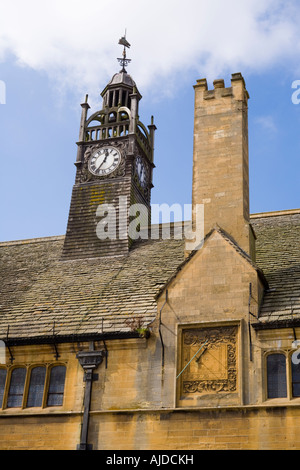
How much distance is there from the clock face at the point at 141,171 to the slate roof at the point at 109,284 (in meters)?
4.37

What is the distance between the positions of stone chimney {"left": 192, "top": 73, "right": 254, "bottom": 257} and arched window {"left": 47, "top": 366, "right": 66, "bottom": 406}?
21.2 feet

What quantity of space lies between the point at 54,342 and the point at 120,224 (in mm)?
A: 8986

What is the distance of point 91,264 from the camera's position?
2703 centimetres

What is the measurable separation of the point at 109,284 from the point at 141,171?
30.5 feet

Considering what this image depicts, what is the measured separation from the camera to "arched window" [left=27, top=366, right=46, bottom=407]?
20219mm

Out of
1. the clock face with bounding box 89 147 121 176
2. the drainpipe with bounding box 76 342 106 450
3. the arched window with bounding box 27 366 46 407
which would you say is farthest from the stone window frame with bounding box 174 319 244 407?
the clock face with bounding box 89 147 121 176

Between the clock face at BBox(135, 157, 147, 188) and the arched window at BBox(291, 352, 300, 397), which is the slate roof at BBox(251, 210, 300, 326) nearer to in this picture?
the arched window at BBox(291, 352, 300, 397)

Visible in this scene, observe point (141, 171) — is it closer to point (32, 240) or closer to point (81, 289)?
point (32, 240)

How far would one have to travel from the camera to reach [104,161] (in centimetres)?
3077

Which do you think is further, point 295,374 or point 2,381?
point 2,381

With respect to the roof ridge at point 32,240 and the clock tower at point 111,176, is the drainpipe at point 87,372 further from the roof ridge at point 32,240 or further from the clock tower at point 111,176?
the roof ridge at point 32,240

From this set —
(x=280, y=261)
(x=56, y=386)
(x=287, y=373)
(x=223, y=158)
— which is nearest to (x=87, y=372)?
(x=56, y=386)

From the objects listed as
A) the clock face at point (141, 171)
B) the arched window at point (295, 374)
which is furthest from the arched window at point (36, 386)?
the clock face at point (141, 171)

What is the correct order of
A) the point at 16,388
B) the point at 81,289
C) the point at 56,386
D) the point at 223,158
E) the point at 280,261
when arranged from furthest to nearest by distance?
1. the point at 81,289
2. the point at 223,158
3. the point at 280,261
4. the point at 16,388
5. the point at 56,386
